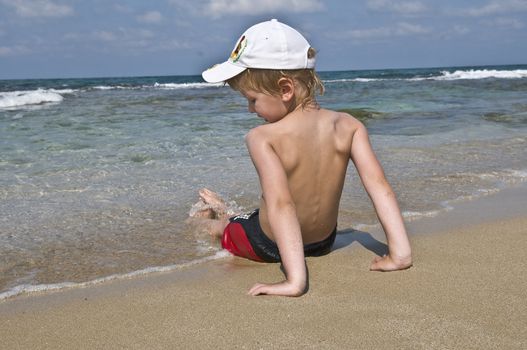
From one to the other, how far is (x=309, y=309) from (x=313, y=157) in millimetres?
708

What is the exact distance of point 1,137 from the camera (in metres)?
7.92

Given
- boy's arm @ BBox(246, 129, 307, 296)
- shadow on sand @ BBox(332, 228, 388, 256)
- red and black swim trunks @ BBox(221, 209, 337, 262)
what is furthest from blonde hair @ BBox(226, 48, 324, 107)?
shadow on sand @ BBox(332, 228, 388, 256)

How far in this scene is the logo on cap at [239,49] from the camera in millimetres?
2439

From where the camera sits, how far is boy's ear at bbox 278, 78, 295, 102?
2441mm

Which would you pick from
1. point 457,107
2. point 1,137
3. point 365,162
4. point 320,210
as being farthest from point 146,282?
point 457,107

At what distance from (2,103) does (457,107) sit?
11291mm

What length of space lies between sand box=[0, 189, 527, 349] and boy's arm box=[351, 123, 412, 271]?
0.06 m

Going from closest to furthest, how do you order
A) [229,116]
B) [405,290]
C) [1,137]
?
[405,290] < [1,137] < [229,116]

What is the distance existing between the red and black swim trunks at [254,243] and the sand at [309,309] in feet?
0.17

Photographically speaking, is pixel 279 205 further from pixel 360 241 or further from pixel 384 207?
pixel 360 241

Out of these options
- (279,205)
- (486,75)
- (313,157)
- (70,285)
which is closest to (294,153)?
(313,157)

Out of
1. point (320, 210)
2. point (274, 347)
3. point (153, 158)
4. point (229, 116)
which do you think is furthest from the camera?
point (229, 116)

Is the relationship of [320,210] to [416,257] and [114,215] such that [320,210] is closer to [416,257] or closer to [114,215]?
[416,257]

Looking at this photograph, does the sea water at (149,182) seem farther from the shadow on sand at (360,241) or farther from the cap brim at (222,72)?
the cap brim at (222,72)
